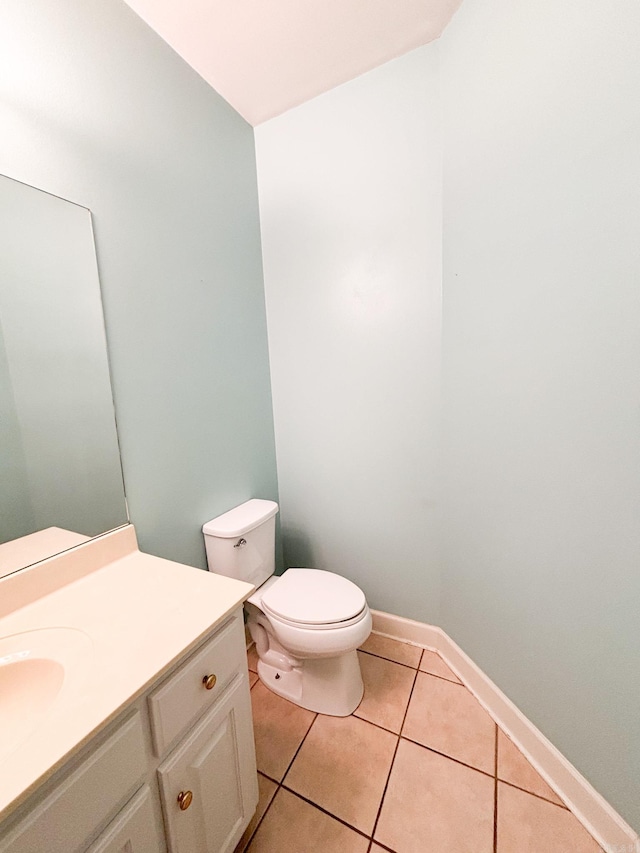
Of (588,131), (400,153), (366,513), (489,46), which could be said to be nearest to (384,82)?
(400,153)

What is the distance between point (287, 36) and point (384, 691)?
2651mm

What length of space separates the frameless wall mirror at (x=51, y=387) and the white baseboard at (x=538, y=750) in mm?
1522

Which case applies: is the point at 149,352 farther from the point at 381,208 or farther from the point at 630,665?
the point at 630,665

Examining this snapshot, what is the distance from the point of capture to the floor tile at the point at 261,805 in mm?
921

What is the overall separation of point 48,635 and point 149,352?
85cm

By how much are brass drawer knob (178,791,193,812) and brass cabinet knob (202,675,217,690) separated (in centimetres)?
19

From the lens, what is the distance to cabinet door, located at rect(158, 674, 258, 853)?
2.16ft

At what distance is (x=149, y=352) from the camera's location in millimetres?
1134

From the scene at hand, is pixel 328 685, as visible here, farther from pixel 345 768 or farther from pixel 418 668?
pixel 418 668

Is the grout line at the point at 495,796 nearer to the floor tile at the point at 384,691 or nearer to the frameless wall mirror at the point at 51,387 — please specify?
the floor tile at the point at 384,691

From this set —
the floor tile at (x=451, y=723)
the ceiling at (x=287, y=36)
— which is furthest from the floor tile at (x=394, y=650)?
the ceiling at (x=287, y=36)

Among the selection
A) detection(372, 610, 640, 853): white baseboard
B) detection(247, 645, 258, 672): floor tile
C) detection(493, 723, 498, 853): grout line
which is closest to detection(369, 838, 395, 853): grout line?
detection(493, 723, 498, 853): grout line

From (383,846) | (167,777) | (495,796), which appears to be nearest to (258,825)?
(383,846)

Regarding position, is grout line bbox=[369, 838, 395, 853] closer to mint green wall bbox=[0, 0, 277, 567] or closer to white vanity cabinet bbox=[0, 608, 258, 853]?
white vanity cabinet bbox=[0, 608, 258, 853]
